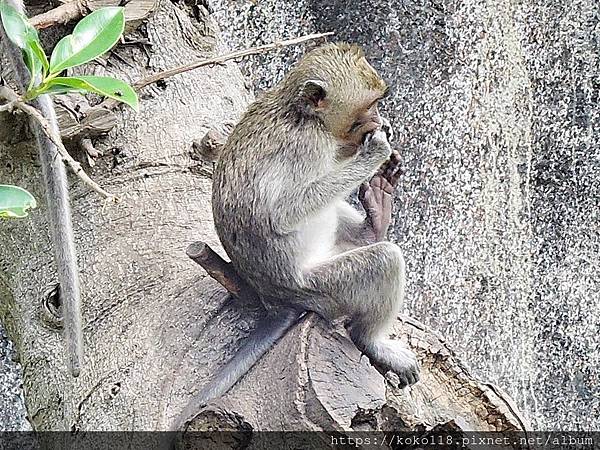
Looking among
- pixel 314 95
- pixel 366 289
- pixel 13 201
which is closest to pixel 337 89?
pixel 314 95

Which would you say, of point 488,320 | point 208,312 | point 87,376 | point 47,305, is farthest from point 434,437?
point 488,320

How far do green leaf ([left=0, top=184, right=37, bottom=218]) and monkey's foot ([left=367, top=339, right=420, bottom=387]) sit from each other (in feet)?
2.32

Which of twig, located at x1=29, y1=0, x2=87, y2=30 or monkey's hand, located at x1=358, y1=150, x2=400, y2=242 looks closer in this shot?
twig, located at x1=29, y1=0, x2=87, y2=30

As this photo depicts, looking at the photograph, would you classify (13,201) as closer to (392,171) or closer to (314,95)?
(314,95)

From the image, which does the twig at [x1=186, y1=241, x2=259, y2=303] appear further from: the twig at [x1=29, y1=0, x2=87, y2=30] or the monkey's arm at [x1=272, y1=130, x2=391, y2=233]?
the twig at [x1=29, y1=0, x2=87, y2=30]

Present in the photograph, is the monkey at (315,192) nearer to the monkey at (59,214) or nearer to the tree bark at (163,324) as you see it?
the tree bark at (163,324)

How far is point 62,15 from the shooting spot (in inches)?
73.3

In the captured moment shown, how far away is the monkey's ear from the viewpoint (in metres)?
1.87

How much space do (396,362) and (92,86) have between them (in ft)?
2.55

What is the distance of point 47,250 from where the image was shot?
185cm

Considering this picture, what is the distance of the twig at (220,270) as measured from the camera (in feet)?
5.38

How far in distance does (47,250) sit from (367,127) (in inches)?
25.9

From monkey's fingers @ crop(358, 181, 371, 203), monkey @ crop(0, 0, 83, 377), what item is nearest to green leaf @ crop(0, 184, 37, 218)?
monkey @ crop(0, 0, 83, 377)

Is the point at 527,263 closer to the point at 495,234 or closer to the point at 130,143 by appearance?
the point at 495,234
